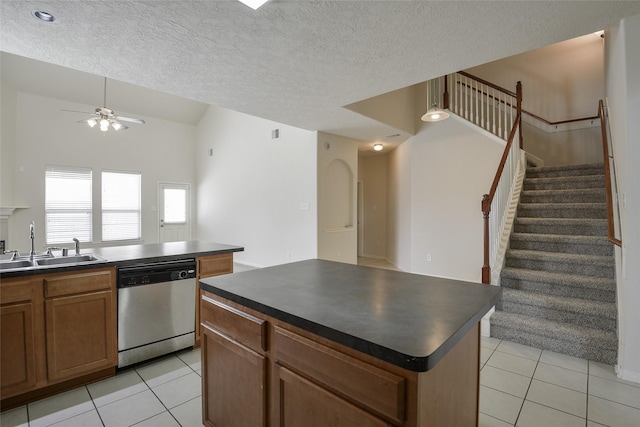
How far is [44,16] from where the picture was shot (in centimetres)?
204

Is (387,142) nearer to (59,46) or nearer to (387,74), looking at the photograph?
(387,74)

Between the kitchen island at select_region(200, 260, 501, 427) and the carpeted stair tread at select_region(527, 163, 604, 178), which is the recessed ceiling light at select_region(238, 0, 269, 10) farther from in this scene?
the carpeted stair tread at select_region(527, 163, 604, 178)

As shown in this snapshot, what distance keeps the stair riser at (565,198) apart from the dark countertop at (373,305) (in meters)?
3.58

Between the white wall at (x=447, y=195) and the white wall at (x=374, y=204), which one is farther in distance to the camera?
the white wall at (x=374, y=204)

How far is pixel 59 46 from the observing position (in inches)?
95.8

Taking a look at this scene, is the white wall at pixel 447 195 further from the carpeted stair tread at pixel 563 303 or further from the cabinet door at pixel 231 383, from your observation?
the cabinet door at pixel 231 383

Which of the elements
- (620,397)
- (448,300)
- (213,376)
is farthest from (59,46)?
(620,397)

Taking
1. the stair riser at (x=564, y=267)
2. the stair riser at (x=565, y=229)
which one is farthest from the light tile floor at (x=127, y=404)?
the stair riser at (x=565, y=229)

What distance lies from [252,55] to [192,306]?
2.30 m

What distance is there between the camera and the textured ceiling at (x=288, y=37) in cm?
201

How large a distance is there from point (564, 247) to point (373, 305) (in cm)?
348

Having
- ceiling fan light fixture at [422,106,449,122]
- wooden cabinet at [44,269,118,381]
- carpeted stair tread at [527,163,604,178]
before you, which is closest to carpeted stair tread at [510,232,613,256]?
carpeted stair tread at [527,163,604,178]

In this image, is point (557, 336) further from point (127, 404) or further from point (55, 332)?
point (55, 332)

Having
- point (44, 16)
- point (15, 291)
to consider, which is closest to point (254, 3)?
point (44, 16)
